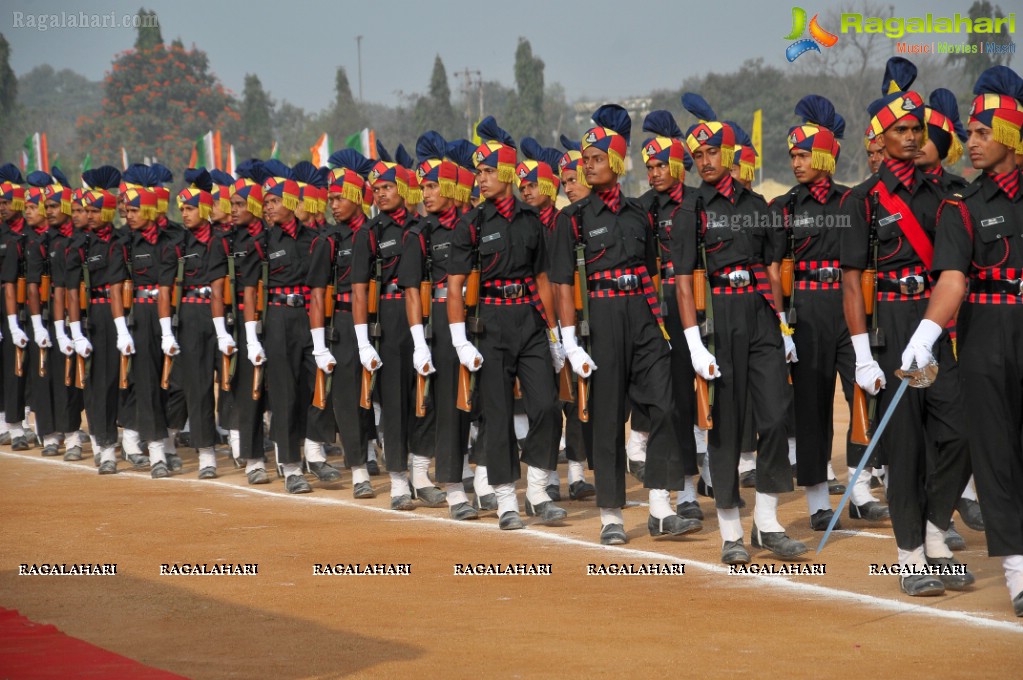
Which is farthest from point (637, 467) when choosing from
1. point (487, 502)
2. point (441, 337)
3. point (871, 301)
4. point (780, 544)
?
point (871, 301)

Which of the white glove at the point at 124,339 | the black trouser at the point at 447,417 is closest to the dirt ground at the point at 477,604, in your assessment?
the black trouser at the point at 447,417

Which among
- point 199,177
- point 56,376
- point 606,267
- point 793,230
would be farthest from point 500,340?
point 56,376

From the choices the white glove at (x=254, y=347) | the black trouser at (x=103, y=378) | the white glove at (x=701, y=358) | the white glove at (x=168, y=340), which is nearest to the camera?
the white glove at (x=701, y=358)

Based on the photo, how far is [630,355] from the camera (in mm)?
9359

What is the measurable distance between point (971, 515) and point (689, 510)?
6.56 feet

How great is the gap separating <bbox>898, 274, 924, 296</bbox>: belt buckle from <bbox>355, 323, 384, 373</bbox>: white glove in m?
4.76

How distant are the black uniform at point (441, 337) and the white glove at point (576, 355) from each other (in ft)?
4.86

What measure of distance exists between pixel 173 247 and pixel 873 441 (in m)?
8.38

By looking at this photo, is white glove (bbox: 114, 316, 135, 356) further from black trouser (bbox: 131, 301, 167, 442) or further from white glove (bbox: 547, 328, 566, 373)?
white glove (bbox: 547, 328, 566, 373)

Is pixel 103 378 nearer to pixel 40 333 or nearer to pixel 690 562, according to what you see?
pixel 40 333

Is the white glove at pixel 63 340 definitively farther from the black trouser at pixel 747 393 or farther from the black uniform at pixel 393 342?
the black trouser at pixel 747 393

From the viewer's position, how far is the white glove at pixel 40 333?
15617 millimetres

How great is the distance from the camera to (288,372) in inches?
497

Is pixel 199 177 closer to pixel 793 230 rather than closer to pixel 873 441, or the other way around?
pixel 793 230
